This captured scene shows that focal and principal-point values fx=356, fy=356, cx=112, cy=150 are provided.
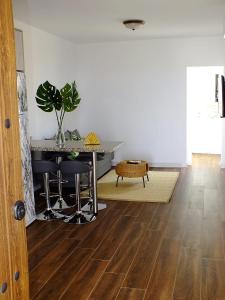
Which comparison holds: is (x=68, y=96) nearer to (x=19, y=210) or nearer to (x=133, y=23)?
(x=133, y=23)

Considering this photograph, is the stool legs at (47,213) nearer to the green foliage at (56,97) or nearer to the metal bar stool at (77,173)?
the metal bar stool at (77,173)

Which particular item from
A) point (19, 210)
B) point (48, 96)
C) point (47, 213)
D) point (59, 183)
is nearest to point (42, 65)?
point (48, 96)

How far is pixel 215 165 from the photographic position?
311 inches

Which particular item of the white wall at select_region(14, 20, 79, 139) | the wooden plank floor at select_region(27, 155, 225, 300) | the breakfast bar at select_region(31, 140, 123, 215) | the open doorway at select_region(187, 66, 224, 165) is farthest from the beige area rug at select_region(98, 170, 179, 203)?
the open doorway at select_region(187, 66, 224, 165)

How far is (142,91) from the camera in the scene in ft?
25.8

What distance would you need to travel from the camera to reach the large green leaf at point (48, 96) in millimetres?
4559

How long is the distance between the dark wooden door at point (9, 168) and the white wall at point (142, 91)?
6760mm

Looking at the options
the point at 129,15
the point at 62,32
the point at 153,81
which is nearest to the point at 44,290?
the point at 129,15

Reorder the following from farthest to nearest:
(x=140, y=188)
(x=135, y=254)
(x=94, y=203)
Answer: (x=140, y=188), (x=94, y=203), (x=135, y=254)

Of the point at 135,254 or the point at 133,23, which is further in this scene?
the point at 133,23

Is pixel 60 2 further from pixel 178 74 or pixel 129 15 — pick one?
pixel 178 74

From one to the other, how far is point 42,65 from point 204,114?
4.47 metres

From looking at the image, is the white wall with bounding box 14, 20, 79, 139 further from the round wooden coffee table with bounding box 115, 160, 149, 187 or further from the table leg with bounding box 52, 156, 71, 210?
the round wooden coffee table with bounding box 115, 160, 149, 187

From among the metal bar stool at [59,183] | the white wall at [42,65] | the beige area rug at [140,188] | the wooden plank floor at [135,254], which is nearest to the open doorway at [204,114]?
the beige area rug at [140,188]
